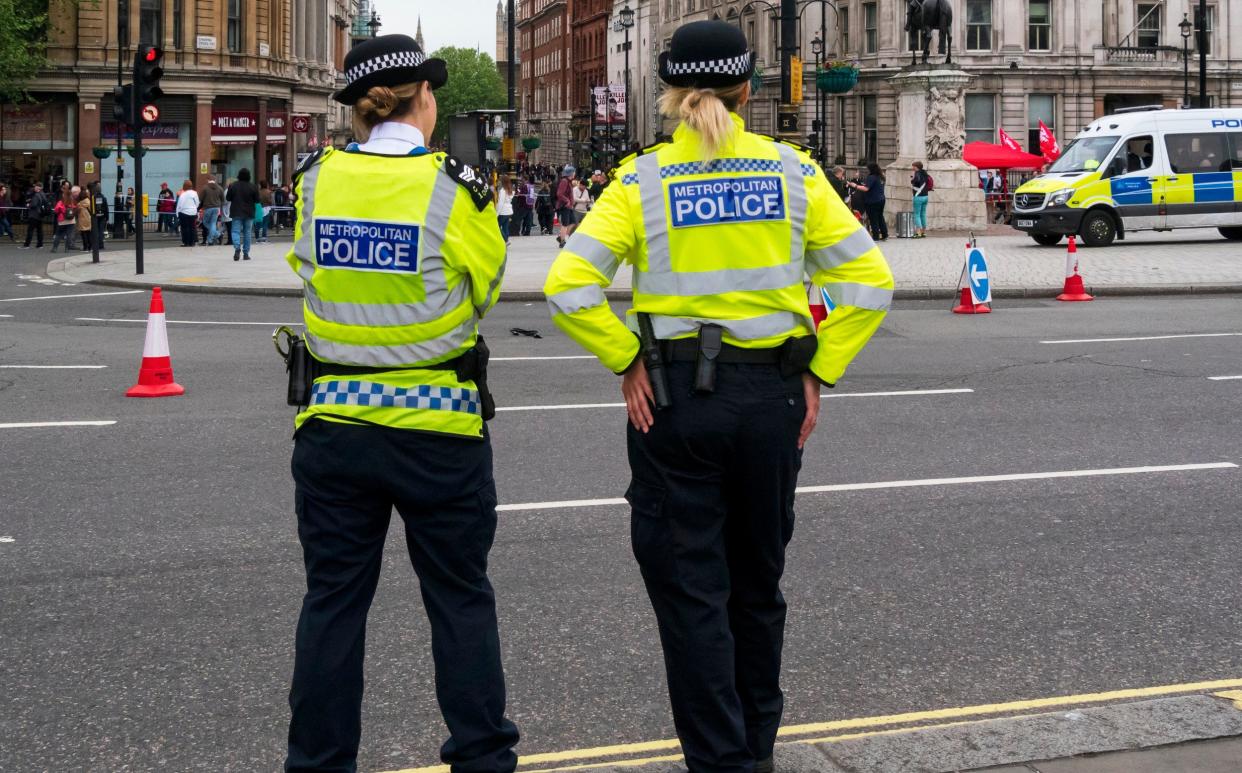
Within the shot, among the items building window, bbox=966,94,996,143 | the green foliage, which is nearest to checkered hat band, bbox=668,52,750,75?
the green foliage

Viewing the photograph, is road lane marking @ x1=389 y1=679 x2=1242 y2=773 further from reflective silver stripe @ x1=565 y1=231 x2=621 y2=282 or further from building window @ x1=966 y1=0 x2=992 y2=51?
building window @ x1=966 y1=0 x2=992 y2=51

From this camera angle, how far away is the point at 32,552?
667 centimetres

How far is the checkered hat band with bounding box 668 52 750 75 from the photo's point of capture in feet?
12.7

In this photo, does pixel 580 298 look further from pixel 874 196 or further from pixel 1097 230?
pixel 874 196

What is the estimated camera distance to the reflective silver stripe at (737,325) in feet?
12.6

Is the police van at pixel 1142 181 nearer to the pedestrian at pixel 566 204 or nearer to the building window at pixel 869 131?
the pedestrian at pixel 566 204

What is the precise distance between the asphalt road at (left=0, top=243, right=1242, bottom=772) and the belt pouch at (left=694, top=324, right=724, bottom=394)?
1.25m

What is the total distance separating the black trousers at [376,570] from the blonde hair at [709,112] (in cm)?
92

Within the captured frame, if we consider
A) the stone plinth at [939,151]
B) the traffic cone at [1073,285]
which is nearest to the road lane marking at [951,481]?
the traffic cone at [1073,285]

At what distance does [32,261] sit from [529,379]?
892 inches

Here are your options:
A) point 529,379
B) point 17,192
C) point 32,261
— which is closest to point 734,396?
point 529,379

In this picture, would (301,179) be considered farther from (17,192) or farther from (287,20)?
(287,20)

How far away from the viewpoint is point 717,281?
388 cm

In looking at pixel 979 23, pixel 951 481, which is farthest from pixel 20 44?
pixel 951 481
